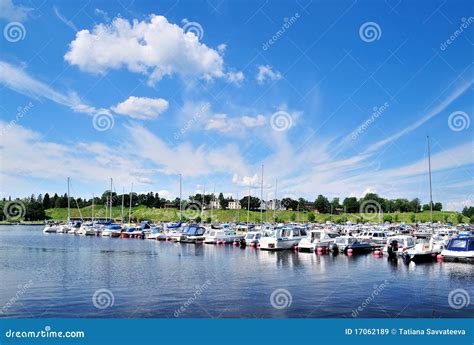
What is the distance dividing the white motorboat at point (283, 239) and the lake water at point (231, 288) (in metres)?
12.2

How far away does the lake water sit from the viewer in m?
23.6

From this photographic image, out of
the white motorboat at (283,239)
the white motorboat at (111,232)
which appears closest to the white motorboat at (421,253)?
the white motorboat at (283,239)

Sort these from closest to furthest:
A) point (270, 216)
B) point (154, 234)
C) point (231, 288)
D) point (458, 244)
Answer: point (231, 288) < point (458, 244) < point (154, 234) < point (270, 216)

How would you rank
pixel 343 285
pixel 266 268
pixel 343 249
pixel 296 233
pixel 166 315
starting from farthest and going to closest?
pixel 296 233 → pixel 343 249 → pixel 266 268 → pixel 343 285 → pixel 166 315

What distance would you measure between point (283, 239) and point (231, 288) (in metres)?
32.5

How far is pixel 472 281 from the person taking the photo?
33.9m

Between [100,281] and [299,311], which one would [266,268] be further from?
[299,311]

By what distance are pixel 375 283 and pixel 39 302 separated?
884 inches

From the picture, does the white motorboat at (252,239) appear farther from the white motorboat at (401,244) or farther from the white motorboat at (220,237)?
the white motorboat at (401,244)

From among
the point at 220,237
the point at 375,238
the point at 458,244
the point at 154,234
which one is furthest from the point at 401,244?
the point at 154,234

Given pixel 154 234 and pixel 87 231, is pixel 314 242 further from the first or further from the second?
pixel 87 231

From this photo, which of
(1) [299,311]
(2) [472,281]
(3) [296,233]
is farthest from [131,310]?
(3) [296,233]

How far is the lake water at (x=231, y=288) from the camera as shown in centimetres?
2358

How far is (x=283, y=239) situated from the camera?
62125 millimetres
